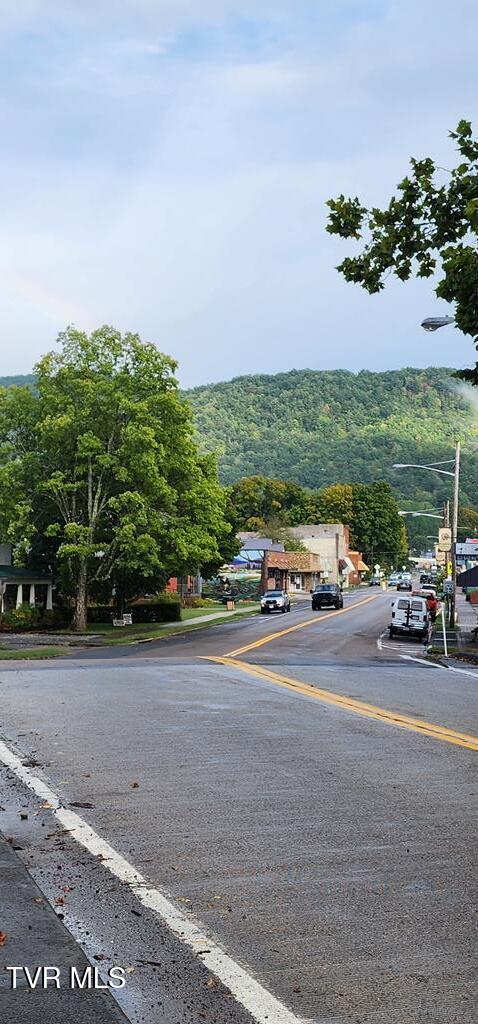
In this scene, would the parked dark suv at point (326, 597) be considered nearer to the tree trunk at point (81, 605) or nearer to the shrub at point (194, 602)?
the shrub at point (194, 602)

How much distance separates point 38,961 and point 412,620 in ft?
→ 131

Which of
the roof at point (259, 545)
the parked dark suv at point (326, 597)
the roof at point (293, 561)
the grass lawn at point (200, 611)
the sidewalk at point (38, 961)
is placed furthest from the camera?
the roof at point (259, 545)

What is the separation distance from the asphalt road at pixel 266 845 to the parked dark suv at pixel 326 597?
57.1 metres

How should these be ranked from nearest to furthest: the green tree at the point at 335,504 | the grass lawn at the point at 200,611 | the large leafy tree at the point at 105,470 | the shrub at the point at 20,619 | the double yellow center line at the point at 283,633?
the double yellow center line at the point at 283,633
the large leafy tree at the point at 105,470
the shrub at the point at 20,619
the grass lawn at the point at 200,611
the green tree at the point at 335,504

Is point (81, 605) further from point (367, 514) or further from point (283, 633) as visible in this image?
point (367, 514)

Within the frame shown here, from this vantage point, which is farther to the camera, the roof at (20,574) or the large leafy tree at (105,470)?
the roof at (20,574)

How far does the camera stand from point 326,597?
241ft

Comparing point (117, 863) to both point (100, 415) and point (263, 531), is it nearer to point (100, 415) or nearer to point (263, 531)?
point (100, 415)

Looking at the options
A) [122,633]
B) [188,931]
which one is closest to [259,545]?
[122,633]

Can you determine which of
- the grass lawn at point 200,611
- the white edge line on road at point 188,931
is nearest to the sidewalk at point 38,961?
the white edge line on road at point 188,931

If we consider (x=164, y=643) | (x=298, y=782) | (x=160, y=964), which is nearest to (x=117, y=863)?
(x=160, y=964)

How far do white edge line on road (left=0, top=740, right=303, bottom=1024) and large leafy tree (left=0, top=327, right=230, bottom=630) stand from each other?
3903 centimetres

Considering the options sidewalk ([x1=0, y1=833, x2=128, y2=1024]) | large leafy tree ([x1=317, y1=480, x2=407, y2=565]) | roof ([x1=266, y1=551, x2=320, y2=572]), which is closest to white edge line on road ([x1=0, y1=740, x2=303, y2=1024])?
sidewalk ([x1=0, y1=833, x2=128, y2=1024])

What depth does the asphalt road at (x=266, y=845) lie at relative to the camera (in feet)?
15.9
